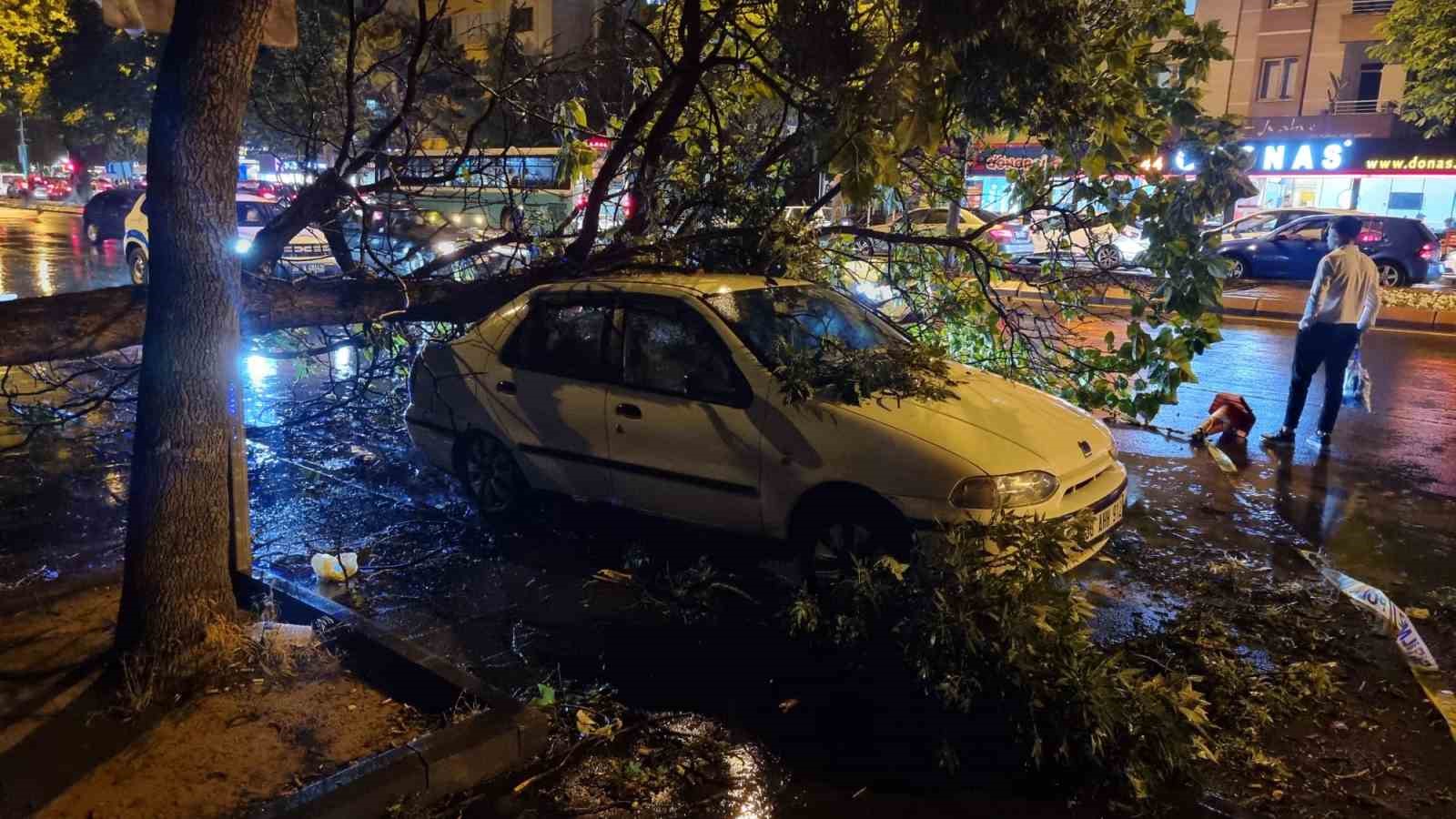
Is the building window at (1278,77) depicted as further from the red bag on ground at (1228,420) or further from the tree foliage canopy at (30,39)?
the tree foliage canopy at (30,39)

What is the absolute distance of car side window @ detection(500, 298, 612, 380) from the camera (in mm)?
5566

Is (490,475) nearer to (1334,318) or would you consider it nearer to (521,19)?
(521,19)

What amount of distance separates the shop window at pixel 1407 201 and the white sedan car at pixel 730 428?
1131 inches

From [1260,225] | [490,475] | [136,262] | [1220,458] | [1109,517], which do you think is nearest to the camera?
[1109,517]

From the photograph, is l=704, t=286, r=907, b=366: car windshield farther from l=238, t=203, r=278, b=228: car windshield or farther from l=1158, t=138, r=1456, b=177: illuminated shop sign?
l=1158, t=138, r=1456, b=177: illuminated shop sign

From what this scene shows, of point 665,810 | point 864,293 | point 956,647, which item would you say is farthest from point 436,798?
point 864,293

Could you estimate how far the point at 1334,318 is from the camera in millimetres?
7887

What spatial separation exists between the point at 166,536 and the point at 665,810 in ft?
7.20

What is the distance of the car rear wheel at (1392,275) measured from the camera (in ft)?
64.3

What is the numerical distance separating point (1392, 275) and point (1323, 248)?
1.44 metres

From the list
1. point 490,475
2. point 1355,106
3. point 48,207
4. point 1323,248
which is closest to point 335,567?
point 490,475

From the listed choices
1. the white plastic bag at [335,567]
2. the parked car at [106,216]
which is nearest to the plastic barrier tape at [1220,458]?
the white plastic bag at [335,567]

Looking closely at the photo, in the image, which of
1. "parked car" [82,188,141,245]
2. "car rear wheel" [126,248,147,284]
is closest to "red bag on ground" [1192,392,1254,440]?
"car rear wheel" [126,248,147,284]

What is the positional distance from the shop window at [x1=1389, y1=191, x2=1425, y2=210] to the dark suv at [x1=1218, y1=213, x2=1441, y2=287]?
794cm
